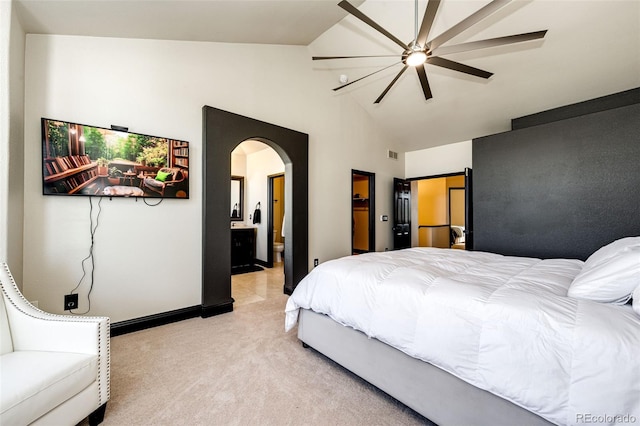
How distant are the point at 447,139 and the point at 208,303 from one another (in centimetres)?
534

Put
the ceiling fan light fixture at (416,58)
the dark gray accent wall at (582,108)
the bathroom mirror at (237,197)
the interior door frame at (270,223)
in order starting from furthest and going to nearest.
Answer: the bathroom mirror at (237,197) < the interior door frame at (270,223) < the dark gray accent wall at (582,108) < the ceiling fan light fixture at (416,58)

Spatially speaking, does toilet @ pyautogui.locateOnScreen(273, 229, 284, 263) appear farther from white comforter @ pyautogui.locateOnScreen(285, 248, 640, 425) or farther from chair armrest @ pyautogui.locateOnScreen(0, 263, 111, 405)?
chair armrest @ pyautogui.locateOnScreen(0, 263, 111, 405)

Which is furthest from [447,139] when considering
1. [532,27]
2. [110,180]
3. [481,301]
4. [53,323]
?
[53,323]

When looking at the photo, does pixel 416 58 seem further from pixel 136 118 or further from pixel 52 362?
pixel 52 362

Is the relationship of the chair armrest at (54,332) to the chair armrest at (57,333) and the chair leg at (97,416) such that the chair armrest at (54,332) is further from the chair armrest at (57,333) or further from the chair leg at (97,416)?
the chair leg at (97,416)

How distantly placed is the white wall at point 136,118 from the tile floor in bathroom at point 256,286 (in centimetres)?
78

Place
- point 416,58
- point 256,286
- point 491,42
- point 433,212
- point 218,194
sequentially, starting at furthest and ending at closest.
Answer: point 433,212 → point 256,286 → point 218,194 → point 416,58 → point 491,42

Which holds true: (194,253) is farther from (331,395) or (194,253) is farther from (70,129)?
(331,395)

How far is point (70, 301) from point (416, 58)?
382cm

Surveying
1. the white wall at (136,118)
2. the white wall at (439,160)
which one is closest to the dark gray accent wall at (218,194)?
the white wall at (136,118)

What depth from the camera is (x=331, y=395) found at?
69.0 inches

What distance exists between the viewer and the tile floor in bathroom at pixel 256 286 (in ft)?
12.1

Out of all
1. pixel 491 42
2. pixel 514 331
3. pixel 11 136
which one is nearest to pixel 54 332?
pixel 11 136

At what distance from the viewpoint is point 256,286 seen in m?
4.26
